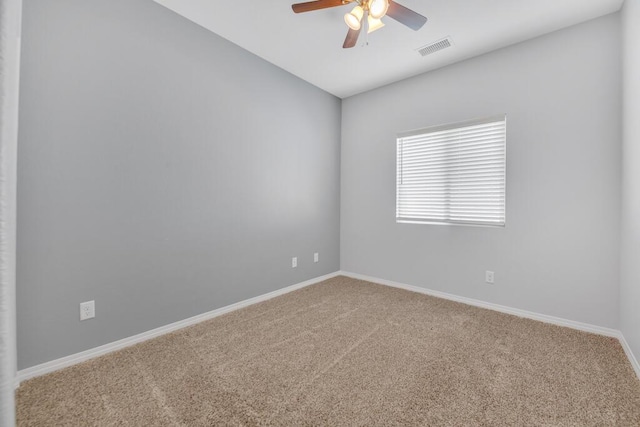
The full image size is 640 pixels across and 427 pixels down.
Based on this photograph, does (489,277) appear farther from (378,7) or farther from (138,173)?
(138,173)

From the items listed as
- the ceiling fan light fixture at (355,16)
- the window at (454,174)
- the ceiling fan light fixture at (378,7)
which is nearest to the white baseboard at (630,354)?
the window at (454,174)

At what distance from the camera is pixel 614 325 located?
2117mm

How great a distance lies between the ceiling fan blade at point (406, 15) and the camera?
1739 millimetres

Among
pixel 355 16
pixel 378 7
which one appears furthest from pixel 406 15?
pixel 355 16

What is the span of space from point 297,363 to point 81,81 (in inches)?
92.0

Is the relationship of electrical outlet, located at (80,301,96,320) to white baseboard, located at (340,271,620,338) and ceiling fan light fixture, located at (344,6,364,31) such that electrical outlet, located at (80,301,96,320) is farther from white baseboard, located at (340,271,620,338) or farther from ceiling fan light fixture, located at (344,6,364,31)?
white baseboard, located at (340,271,620,338)

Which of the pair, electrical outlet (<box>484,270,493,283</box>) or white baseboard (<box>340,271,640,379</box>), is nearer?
white baseboard (<box>340,271,640,379</box>)

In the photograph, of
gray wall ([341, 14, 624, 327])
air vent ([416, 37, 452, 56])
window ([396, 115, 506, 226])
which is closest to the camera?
gray wall ([341, 14, 624, 327])

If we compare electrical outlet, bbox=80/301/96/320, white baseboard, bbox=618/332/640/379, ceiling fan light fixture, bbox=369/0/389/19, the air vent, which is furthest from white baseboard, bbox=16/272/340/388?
the air vent

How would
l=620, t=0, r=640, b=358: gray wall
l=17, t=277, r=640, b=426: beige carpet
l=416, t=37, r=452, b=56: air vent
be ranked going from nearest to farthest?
l=17, t=277, r=640, b=426: beige carpet, l=620, t=0, r=640, b=358: gray wall, l=416, t=37, r=452, b=56: air vent

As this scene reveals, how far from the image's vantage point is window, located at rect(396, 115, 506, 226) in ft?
8.75

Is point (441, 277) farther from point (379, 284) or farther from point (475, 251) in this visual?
point (379, 284)

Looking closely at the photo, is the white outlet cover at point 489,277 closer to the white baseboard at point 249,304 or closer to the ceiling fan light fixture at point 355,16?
the white baseboard at point 249,304

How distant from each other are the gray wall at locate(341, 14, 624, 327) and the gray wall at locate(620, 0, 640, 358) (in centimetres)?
13
